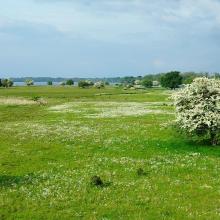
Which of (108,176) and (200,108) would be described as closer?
(108,176)

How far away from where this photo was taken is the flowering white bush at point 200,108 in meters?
33.7

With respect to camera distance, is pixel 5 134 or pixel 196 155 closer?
pixel 196 155

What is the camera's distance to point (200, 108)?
34.0 m

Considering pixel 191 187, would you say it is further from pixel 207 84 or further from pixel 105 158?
pixel 207 84

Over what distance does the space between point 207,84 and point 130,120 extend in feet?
68.4

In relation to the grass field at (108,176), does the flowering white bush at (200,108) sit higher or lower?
higher

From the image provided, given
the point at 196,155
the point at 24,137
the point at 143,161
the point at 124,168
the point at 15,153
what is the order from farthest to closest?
the point at 24,137, the point at 15,153, the point at 196,155, the point at 143,161, the point at 124,168

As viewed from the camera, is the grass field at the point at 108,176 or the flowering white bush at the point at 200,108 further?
the flowering white bush at the point at 200,108

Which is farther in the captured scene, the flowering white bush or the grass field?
the flowering white bush

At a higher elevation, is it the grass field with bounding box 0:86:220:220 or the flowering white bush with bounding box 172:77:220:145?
the flowering white bush with bounding box 172:77:220:145

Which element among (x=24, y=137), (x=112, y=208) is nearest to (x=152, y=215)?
(x=112, y=208)

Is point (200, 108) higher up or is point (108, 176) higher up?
point (200, 108)

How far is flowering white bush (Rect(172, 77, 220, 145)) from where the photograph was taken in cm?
3372

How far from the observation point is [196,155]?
3019 centimetres
